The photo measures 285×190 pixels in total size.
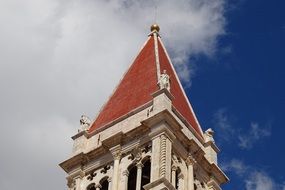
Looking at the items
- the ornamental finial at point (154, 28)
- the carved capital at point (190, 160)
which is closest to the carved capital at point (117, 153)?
the carved capital at point (190, 160)

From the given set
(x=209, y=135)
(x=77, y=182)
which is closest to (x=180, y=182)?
(x=77, y=182)

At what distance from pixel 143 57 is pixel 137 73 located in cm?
157

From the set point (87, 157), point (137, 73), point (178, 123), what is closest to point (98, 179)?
point (87, 157)

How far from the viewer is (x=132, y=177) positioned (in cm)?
4516

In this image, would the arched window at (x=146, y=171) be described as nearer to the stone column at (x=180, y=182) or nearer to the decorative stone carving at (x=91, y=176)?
the stone column at (x=180, y=182)

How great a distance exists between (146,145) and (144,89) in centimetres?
518

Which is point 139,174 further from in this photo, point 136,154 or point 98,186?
point 98,186

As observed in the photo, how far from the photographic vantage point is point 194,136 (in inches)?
1906

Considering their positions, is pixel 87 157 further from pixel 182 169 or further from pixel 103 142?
pixel 182 169

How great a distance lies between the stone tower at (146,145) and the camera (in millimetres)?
44250

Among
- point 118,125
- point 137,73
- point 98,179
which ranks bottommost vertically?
point 98,179

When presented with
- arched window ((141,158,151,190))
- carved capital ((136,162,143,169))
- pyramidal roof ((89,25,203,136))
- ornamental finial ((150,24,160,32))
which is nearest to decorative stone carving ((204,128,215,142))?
pyramidal roof ((89,25,203,136))

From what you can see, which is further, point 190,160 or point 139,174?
point 190,160

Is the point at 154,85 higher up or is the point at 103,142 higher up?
the point at 154,85
